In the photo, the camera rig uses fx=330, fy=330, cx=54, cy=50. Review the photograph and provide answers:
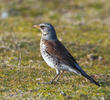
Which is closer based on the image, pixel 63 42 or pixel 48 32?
pixel 48 32

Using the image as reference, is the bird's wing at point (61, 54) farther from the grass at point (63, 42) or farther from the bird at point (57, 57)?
the grass at point (63, 42)

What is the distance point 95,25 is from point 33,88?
1416cm

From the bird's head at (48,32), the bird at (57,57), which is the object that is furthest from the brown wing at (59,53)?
the bird's head at (48,32)

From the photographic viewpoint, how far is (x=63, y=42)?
17.2 metres

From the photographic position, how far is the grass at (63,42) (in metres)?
9.65

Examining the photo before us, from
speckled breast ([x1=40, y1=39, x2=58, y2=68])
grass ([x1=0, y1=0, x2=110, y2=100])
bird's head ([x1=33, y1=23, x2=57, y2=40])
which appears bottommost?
grass ([x1=0, y1=0, x2=110, y2=100])

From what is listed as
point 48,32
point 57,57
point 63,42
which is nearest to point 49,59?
point 57,57

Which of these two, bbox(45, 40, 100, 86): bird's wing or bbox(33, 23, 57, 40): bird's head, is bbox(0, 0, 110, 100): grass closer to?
bbox(45, 40, 100, 86): bird's wing

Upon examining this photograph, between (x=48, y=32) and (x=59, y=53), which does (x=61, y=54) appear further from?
(x=48, y=32)

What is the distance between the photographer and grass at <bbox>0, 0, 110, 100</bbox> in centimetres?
965

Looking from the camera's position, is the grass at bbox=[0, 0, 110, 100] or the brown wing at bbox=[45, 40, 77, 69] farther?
the brown wing at bbox=[45, 40, 77, 69]

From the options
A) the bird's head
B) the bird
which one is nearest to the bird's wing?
the bird

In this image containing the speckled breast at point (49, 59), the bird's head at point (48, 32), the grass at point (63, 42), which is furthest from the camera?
the bird's head at point (48, 32)

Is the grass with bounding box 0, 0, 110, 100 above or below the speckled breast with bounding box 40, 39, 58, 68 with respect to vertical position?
below
